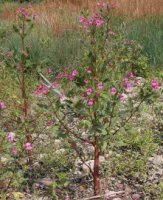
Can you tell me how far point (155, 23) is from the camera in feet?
26.2

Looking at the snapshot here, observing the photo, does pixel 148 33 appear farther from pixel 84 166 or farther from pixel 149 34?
pixel 84 166

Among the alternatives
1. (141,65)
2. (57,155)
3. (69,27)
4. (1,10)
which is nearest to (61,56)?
(141,65)

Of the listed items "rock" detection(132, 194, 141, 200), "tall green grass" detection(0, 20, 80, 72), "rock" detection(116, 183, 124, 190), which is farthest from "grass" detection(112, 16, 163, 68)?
"rock" detection(132, 194, 141, 200)

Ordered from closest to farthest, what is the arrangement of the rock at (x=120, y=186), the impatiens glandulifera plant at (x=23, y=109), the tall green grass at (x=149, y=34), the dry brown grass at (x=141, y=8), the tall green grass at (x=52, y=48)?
the impatiens glandulifera plant at (x=23, y=109) → the rock at (x=120, y=186) → the tall green grass at (x=149, y=34) → the tall green grass at (x=52, y=48) → the dry brown grass at (x=141, y=8)

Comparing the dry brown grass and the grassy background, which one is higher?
the dry brown grass

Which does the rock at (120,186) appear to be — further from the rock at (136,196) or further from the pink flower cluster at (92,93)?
the pink flower cluster at (92,93)

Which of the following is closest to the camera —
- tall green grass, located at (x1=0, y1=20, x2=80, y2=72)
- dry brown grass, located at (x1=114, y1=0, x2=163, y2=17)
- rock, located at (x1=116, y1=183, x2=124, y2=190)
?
rock, located at (x1=116, y1=183, x2=124, y2=190)

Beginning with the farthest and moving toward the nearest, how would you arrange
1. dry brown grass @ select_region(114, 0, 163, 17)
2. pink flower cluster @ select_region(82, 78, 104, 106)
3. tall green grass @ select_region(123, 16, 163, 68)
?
dry brown grass @ select_region(114, 0, 163, 17) → tall green grass @ select_region(123, 16, 163, 68) → pink flower cluster @ select_region(82, 78, 104, 106)

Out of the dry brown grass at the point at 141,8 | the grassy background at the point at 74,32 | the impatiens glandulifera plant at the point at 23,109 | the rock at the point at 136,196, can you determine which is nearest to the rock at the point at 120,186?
the rock at the point at 136,196

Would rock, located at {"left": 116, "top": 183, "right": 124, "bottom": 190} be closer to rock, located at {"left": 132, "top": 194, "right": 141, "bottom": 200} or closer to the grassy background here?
rock, located at {"left": 132, "top": 194, "right": 141, "bottom": 200}

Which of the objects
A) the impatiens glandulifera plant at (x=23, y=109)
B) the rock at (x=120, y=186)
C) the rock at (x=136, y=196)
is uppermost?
the impatiens glandulifera plant at (x=23, y=109)

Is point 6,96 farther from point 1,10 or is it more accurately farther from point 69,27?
point 1,10

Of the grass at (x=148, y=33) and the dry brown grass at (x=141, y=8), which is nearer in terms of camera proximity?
the grass at (x=148, y=33)

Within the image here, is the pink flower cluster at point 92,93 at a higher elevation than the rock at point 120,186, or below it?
higher
